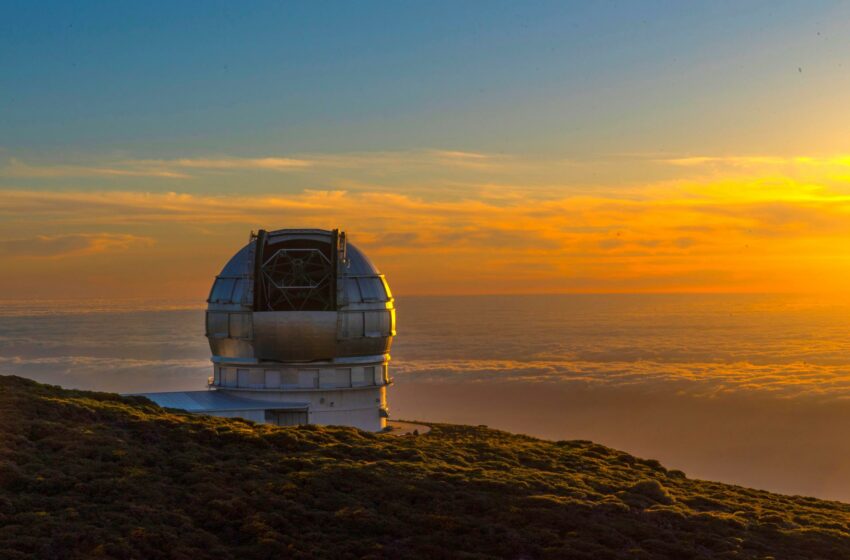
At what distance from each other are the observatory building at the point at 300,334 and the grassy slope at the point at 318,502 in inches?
310

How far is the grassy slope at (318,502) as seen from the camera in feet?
60.3

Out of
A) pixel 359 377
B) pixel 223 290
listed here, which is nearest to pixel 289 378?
pixel 359 377

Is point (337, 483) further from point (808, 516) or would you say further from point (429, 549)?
point (808, 516)

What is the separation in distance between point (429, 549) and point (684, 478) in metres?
13.3

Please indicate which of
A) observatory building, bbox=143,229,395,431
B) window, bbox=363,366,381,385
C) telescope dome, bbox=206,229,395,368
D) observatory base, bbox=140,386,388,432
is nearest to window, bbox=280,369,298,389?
observatory building, bbox=143,229,395,431

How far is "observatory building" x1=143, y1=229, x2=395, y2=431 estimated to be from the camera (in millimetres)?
35062

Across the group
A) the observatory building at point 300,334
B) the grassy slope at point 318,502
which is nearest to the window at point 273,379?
the observatory building at point 300,334

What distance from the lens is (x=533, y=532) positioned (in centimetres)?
1950

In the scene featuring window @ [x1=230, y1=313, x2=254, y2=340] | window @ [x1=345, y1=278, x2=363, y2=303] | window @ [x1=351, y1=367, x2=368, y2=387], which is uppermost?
window @ [x1=345, y1=278, x2=363, y2=303]

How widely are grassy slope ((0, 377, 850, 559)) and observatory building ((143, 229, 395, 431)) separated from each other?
7864 millimetres

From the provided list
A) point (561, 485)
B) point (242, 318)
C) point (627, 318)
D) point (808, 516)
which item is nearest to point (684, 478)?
point (808, 516)

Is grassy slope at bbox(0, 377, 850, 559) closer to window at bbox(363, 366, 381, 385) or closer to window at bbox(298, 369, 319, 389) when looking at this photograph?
window at bbox(298, 369, 319, 389)

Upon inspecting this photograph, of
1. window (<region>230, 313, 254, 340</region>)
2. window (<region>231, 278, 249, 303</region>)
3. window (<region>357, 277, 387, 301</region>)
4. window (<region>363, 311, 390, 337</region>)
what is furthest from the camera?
window (<region>357, 277, 387, 301</region>)

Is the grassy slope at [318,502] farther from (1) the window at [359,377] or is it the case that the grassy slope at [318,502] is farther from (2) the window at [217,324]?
(2) the window at [217,324]
